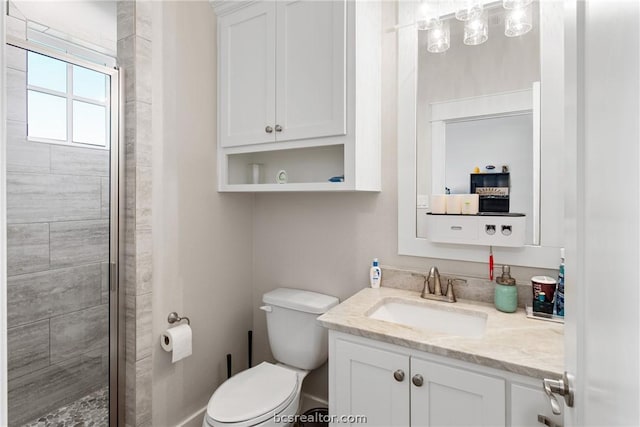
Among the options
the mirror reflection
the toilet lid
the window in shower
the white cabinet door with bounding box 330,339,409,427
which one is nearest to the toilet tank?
the toilet lid

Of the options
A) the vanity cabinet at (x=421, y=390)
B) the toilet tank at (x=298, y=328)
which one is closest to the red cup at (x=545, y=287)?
the vanity cabinet at (x=421, y=390)

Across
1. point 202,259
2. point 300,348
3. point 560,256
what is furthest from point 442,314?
point 202,259

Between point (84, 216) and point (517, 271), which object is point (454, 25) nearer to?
point (517, 271)

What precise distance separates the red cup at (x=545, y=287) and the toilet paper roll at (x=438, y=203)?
1.48 ft

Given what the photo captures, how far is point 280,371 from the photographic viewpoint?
1648 millimetres

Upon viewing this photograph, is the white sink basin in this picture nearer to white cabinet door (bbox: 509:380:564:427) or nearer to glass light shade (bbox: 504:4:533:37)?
white cabinet door (bbox: 509:380:564:427)

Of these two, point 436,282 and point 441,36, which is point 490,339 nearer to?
point 436,282

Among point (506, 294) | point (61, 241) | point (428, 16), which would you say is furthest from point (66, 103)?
point (506, 294)

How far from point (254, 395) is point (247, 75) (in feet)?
4.96

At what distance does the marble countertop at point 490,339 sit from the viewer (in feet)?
3.22

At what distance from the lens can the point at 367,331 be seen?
3.97ft

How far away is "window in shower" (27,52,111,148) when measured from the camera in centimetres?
135

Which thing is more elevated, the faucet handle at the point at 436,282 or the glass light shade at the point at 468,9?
the glass light shade at the point at 468,9

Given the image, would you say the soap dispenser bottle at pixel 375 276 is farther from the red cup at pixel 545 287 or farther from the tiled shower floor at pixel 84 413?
the tiled shower floor at pixel 84 413
